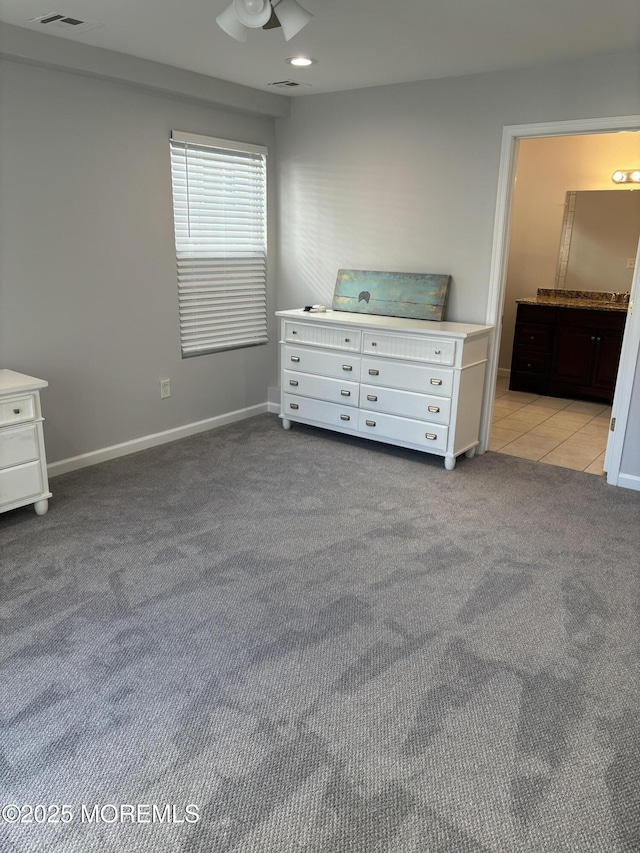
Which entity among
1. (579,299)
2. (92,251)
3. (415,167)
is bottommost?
(579,299)

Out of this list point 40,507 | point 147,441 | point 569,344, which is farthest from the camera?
point 569,344

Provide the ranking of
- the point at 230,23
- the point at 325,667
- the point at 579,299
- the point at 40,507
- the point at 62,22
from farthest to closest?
the point at 579,299 < the point at 40,507 < the point at 62,22 < the point at 230,23 < the point at 325,667

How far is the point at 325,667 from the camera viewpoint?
7.09 ft

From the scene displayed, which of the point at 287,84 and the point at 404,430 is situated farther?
the point at 287,84

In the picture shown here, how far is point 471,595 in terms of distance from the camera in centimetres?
261

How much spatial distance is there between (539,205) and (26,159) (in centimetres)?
481

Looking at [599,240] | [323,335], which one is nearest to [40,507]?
[323,335]

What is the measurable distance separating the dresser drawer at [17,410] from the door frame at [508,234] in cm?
285

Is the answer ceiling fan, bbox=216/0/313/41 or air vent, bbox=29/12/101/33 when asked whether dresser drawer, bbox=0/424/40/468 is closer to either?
air vent, bbox=29/12/101/33

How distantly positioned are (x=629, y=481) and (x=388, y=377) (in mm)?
1620

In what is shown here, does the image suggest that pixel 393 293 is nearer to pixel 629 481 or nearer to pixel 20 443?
pixel 629 481

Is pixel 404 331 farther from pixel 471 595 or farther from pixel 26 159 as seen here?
pixel 26 159

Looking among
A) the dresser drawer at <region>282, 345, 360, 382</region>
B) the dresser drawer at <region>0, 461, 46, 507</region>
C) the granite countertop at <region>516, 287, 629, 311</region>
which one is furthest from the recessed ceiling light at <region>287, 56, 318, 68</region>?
the granite countertop at <region>516, 287, 629, 311</region>

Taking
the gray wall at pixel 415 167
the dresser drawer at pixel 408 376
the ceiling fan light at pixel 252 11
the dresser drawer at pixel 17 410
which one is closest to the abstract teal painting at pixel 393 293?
the gray wall at pixel 415 167
